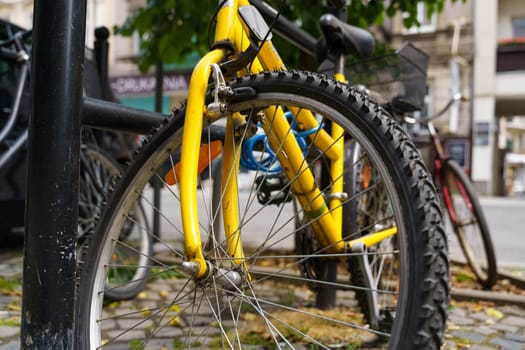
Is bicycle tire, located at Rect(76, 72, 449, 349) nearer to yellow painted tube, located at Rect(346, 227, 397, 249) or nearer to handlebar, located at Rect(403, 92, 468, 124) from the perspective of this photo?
yellow painted tube, located at Rect(346, 227, 397, 249)

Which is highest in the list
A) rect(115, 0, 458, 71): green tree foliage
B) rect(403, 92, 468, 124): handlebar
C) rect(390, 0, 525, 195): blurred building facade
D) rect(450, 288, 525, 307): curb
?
rect(390, 0, 525, 195): blurred building facade

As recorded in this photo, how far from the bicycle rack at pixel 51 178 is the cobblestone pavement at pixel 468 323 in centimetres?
81

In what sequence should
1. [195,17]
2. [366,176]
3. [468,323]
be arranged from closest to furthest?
[366,176] < [468,323] < [195,17]

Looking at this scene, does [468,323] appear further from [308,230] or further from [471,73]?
[471,73]

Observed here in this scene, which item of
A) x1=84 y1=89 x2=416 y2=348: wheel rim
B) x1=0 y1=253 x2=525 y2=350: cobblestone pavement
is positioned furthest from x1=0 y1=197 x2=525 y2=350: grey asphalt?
x1=84 y1=89 x2=416 y2=348: wheel rim

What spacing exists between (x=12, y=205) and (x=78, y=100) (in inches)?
93.9

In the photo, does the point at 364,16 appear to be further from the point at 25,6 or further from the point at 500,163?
the point at 25,6

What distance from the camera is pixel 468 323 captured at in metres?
2.60

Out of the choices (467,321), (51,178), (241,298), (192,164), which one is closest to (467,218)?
(467,321)

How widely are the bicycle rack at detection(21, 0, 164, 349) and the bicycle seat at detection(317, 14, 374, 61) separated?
1.14 metres

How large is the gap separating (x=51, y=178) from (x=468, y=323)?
2106 millimetres

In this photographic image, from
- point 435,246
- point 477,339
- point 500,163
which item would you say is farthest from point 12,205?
point 500,163

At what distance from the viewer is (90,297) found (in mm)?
1550

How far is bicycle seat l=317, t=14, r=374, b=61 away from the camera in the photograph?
2234mm
